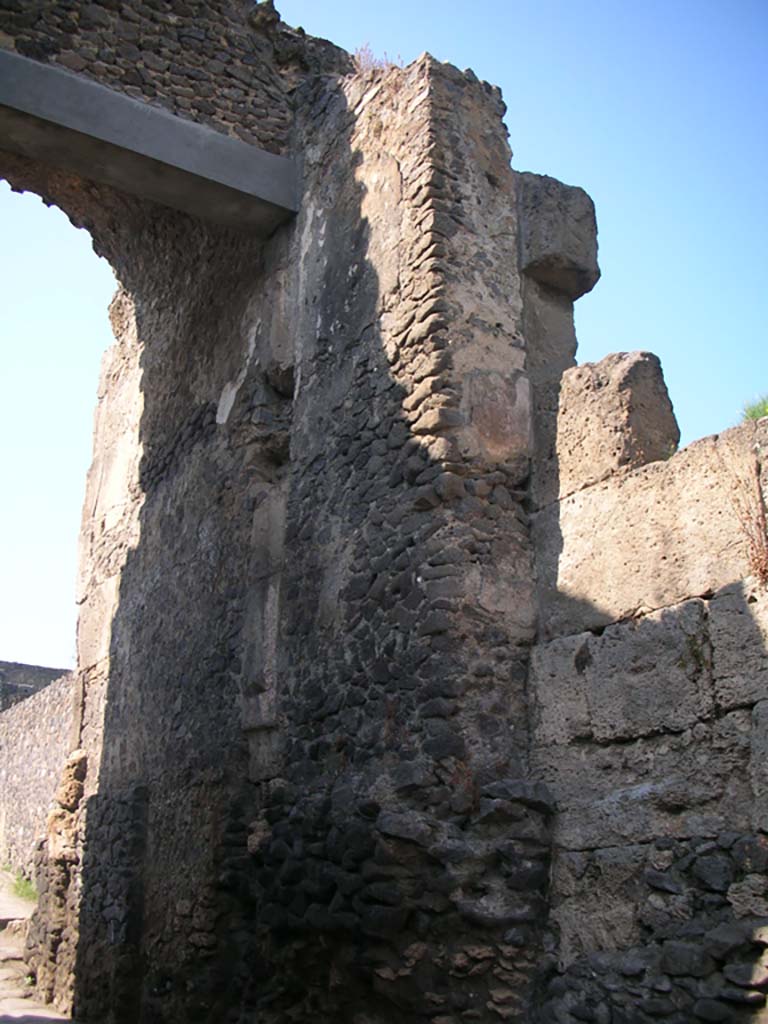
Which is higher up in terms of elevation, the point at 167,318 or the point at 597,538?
the point at 167,318

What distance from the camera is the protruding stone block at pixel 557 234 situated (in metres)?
5.18

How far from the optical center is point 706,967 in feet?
11.3

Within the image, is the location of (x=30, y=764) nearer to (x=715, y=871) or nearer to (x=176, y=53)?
(x=176, y=53)

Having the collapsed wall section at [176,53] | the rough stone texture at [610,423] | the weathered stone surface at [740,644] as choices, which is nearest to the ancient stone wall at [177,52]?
the collapsed wall section at [176,53]

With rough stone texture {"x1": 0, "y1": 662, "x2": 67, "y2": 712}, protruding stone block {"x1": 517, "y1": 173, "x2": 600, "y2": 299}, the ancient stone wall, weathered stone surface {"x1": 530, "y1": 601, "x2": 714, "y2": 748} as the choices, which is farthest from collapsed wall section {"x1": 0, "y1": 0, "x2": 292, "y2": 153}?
rough stone texture {"x1": 0, "y1": 662, "x2": 67, "y2": 712}

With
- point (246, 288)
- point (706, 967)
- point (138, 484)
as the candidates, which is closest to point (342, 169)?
point (246, 288)

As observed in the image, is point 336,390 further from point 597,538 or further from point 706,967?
point 706,967

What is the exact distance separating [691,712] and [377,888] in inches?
55.5

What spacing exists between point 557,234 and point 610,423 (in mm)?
1168

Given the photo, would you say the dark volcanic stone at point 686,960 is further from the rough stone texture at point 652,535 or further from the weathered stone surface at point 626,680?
the rough stone texture at point 652,535

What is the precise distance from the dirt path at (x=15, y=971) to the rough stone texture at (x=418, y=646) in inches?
10.3

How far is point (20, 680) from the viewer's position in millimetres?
20812

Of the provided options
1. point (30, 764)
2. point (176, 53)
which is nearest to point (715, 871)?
point (176, 53)

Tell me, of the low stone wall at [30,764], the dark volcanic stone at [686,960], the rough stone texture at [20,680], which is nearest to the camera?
the dark volcanic stone at [686,960]
